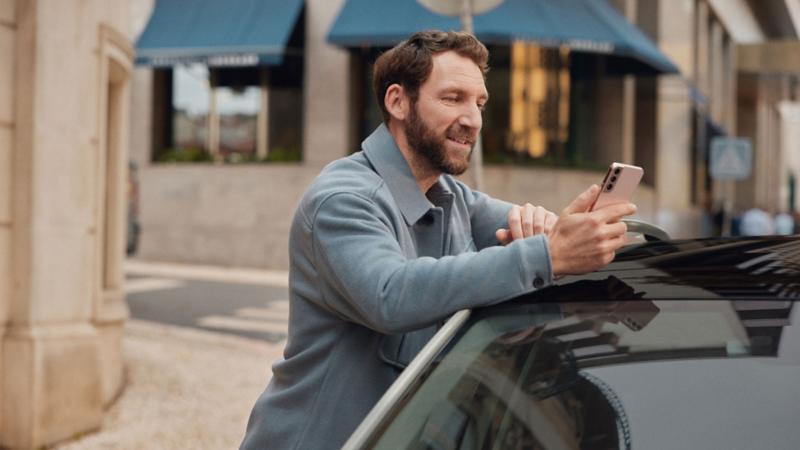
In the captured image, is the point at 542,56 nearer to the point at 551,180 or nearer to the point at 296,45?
the point at 551,180

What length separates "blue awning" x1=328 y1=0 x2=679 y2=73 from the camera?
13.0 metres

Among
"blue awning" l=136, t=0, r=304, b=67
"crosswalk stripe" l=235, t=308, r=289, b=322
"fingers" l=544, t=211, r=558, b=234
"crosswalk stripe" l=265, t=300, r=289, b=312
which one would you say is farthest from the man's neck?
"blue awning" l=136, t=0, r=304, b=67

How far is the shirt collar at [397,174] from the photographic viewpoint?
70.4 inches

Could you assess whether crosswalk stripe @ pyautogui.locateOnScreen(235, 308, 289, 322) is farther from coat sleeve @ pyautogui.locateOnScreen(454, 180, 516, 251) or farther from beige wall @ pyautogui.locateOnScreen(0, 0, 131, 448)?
coat sleeve @ pyautogui.locateOnScreen(454, 180, 516, 251)

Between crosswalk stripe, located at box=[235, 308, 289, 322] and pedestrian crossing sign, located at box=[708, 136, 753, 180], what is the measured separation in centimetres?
734

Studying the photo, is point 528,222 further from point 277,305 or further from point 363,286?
point 277,305

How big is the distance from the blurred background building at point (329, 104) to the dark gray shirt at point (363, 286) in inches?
451

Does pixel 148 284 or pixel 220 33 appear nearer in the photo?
pixel 148 284

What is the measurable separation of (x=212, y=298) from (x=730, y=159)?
28.0 ft

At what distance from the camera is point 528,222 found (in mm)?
1855

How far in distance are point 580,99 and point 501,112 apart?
2.17 metres

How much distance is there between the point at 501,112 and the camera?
15562 mm

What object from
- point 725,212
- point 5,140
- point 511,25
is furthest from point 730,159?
point 5,140

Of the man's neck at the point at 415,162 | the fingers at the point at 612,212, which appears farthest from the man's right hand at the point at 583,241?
the man's neck at the point at 415,162
